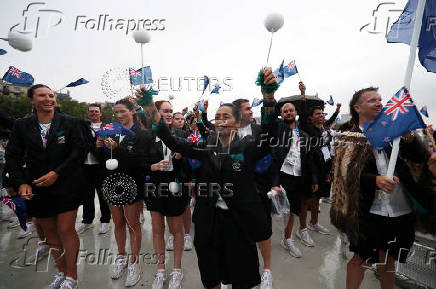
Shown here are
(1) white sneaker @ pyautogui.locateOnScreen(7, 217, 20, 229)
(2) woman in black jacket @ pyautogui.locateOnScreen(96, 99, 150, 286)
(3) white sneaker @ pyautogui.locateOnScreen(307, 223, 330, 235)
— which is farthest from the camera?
(1) white sneaker @ pyautogui.locateOnScreen(7, 217, 20, 229)

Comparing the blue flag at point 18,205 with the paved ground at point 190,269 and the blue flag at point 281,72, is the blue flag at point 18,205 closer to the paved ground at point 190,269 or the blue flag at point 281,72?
the paved ground at point 190,269

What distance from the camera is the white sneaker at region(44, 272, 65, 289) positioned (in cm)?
261

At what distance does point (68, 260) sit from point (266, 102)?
2951mm

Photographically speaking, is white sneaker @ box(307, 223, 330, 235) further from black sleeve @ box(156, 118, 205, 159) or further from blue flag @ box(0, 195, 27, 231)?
blue flag @ box(0, 195, 27, 231)

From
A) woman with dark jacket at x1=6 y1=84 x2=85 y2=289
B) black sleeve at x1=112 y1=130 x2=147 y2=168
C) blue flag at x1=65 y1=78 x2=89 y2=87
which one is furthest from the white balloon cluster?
black sleeve at x1=112 y1=130 x2=147 y2=168

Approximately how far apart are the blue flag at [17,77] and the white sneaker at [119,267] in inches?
123

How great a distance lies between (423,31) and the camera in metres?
2.40

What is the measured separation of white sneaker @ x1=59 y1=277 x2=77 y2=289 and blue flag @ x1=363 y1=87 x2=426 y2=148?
3.63 metres

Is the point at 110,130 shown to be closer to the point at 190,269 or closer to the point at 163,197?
the point at 163,197

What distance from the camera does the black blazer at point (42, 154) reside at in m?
2.42

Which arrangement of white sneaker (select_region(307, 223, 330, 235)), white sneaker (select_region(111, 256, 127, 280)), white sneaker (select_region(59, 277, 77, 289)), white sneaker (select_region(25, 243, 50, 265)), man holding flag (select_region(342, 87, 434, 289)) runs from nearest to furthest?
man holding flag (select_region(342, 87, 434, 289)) → white sneaker (select_region(59, 277, 77, 289)) → white sneaker (select_region(111, 256, 127, 280)) → white sneaker (select_region(25, 243, 50, 265)) → white sneaker (select_region(307, 223, 330, 235))

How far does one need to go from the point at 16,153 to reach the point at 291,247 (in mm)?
3958

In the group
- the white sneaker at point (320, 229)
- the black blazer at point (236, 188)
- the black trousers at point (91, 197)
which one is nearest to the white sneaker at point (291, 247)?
the white sneaker at point (320, 229)

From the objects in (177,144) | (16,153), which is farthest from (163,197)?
(16,153)
